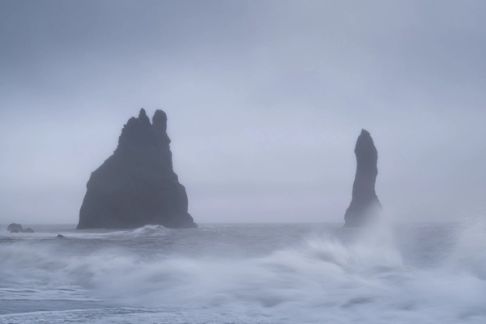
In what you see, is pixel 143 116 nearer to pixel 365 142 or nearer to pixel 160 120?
pixel 160 120

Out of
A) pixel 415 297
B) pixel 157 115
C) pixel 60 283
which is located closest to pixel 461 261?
pixel 415 297

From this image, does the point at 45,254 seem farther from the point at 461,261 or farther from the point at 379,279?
the point at 461,261

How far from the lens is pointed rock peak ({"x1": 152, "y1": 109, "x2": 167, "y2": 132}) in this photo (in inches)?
4336

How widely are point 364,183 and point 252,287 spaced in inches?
3673

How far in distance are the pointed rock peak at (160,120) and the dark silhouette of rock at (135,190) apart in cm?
458

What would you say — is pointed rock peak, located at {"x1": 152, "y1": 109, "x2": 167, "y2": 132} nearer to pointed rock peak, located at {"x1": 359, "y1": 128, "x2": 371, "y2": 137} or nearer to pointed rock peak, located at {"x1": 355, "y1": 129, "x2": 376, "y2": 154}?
pointed rock peak, located at {"x1": 355, "y1": 129, "x2": 376, "y2": 154}

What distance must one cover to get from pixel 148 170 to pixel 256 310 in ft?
309

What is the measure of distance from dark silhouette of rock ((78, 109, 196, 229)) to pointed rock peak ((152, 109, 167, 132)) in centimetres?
458

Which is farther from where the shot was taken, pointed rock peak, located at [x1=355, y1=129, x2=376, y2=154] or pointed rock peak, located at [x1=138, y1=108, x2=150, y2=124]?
pointed rock peak, located at [x1=138, y1=108, x2=150, y2=124]

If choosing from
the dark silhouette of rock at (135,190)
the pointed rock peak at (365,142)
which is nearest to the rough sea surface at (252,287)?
the dark silhouette of rock at (135,190)

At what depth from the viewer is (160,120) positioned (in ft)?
363

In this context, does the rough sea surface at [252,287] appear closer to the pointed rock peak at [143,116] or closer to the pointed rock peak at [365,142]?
the pointed rock peak at [365,142]

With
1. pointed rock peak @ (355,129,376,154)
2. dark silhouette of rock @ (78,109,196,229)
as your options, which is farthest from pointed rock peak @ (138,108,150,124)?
pointed rock peak @ (355,129,376,154)

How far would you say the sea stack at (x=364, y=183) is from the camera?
103m
